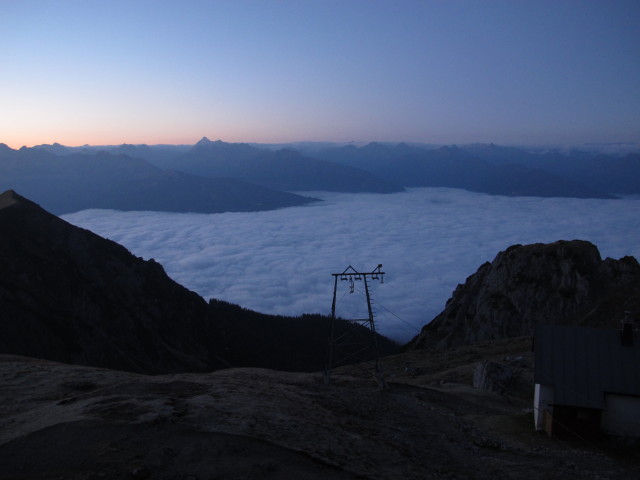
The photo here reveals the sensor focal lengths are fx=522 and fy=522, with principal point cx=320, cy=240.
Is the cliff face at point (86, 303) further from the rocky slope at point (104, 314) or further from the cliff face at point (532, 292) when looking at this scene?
the cliff face at point (532, 292)

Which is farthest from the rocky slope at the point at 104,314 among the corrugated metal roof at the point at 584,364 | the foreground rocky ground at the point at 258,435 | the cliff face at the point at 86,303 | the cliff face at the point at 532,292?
the corrugated metal roof at the point at 584,364

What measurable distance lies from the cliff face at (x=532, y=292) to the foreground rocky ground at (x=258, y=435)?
45.5 metres

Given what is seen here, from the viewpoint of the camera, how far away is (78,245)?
80625 mm

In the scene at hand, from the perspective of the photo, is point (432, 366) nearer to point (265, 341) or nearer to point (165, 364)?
point (165, 364)

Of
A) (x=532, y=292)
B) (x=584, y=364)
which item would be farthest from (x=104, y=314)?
(x=584, y=364)

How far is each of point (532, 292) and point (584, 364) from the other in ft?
171

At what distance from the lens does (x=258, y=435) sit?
16.7 meters

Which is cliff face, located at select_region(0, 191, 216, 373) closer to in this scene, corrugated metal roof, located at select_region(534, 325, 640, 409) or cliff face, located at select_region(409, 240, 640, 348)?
cliff face, located at select_region(409, 240, 640, 348)

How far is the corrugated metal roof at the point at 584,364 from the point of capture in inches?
936

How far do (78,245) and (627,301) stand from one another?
2964 inches

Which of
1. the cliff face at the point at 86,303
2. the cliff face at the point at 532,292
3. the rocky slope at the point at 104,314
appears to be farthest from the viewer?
the cliff face at the point at 532,292

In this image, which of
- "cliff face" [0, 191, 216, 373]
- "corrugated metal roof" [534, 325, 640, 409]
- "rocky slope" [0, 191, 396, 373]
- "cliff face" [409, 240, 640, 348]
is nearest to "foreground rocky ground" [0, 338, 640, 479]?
"corrugated metal roof" [534, 325, 640, 409]

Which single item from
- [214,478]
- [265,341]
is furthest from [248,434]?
[265,341]

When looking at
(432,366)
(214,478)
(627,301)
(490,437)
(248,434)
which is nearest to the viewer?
(214,478)
